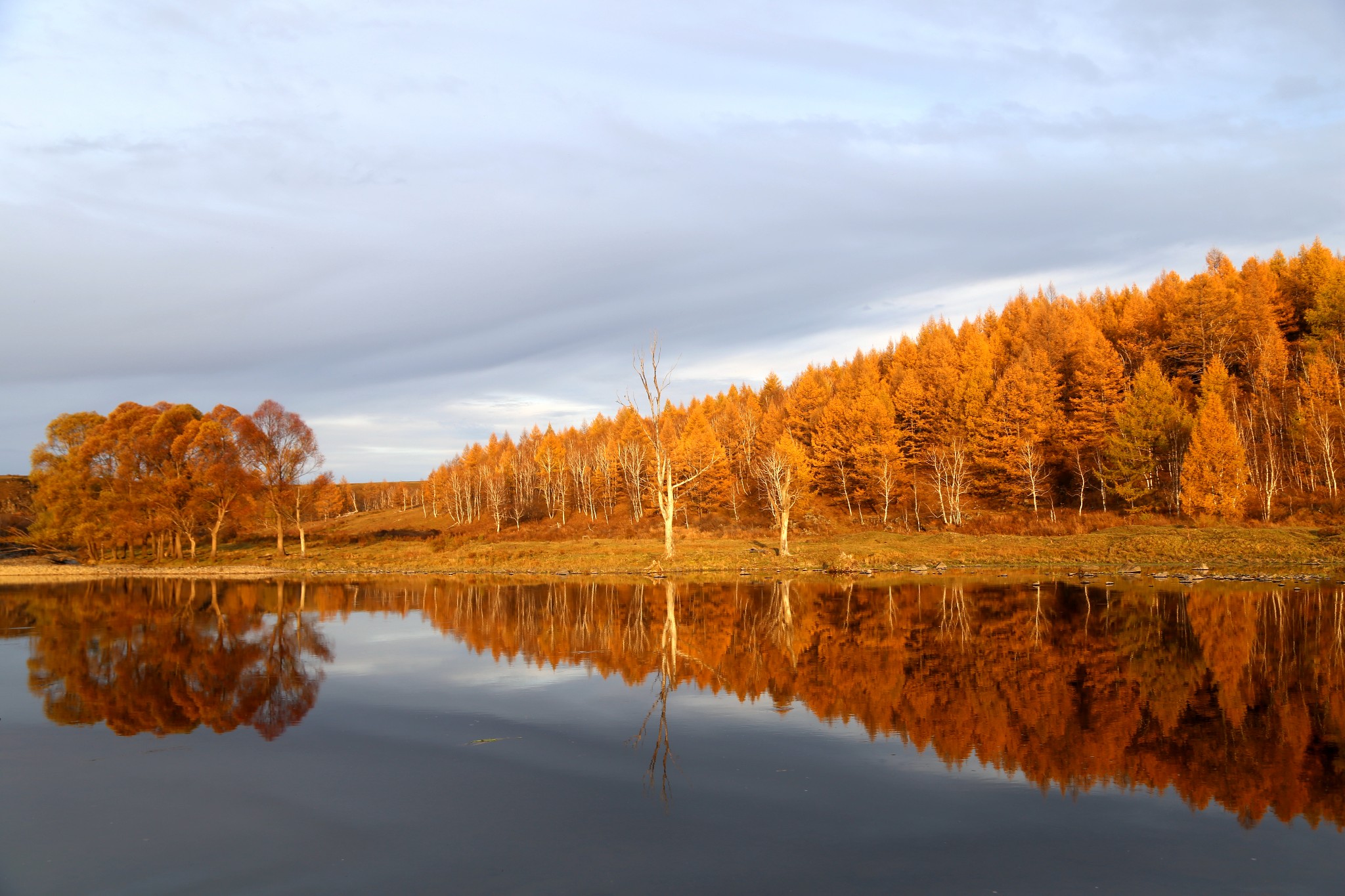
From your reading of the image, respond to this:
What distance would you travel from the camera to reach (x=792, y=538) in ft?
174

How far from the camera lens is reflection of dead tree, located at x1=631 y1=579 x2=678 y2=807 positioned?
31.7 ft

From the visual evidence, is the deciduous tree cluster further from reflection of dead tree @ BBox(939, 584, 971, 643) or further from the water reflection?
reflection of dead tree @ BBox(939, 584, 971, 643)

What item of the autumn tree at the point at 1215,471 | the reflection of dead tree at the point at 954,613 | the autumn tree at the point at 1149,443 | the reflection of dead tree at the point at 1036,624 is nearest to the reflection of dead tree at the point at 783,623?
the reflection of dead tree at the point at 954,613

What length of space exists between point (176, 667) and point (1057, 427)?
221 ft

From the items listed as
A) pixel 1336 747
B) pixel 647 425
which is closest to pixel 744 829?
pixel 1336 747

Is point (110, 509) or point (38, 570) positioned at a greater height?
point (110, 509)

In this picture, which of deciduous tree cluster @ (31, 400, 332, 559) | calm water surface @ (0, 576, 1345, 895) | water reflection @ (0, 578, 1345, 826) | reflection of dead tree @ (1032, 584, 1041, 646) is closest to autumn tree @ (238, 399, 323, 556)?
deciduous tree cluster @ (31, 400, 332, 559)

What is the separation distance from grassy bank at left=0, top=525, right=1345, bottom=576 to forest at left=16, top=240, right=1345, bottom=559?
2.89m

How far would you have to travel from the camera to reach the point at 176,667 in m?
17.9

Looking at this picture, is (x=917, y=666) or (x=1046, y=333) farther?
(x=1046, y=333)

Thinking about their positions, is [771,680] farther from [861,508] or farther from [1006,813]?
[861,508]

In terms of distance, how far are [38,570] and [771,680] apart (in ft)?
192

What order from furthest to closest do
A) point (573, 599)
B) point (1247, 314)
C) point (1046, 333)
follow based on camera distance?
1. point (1046, 333)
2. point (1247, 314)
3. point (573, 599)

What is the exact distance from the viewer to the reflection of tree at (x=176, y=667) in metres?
13.6
